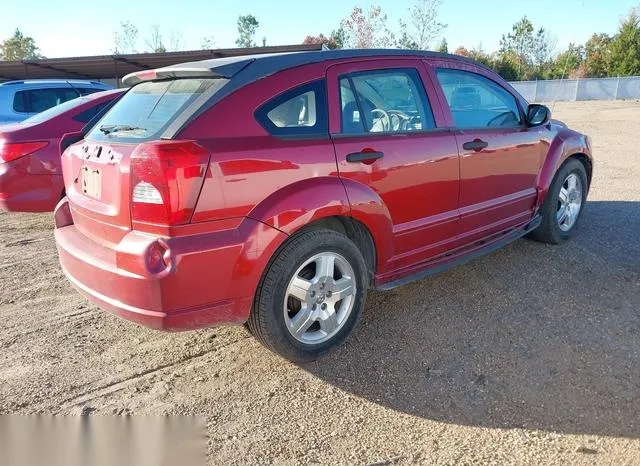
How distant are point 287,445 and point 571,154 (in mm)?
4016

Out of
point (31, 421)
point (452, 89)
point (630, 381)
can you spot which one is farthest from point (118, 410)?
point (452, 89)

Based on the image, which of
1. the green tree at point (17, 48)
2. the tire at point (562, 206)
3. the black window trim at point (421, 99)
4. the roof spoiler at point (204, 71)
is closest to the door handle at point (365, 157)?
the black window trim at point (421, 99)

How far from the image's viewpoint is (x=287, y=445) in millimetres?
2434

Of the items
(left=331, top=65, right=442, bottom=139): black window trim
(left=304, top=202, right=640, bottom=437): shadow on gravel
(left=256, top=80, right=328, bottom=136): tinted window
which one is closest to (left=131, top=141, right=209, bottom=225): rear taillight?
(left=256, top=80, right=328, bottom=136): tinted window

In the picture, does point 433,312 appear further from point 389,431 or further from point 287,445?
point 287,445

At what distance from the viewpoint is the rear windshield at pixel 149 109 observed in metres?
2.76

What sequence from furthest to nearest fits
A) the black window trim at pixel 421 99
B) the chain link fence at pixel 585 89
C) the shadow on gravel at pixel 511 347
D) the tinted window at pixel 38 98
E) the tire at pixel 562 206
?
the chain link fence at pixel 585 89, the tinted window at pixel 38 98, the tire at pixel 562 206, the black window trim at pixel 421 99, the shadow on gravel at pixel 511 347

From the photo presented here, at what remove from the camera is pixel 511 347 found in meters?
3.19

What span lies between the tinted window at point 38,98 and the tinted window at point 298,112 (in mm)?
7000

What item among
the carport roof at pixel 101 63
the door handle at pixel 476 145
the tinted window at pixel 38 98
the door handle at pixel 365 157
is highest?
the carport roof at pixel 101 63

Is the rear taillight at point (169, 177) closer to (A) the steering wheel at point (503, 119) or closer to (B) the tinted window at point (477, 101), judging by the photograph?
(B) the tinted window at point (477, 101)

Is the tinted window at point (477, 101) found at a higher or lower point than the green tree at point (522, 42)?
lower

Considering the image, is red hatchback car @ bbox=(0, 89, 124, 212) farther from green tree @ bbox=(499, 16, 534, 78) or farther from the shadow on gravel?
green tree @ bbox=(499, 16, 534, 78)

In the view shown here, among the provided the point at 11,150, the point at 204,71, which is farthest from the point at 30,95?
the point at 204,71
